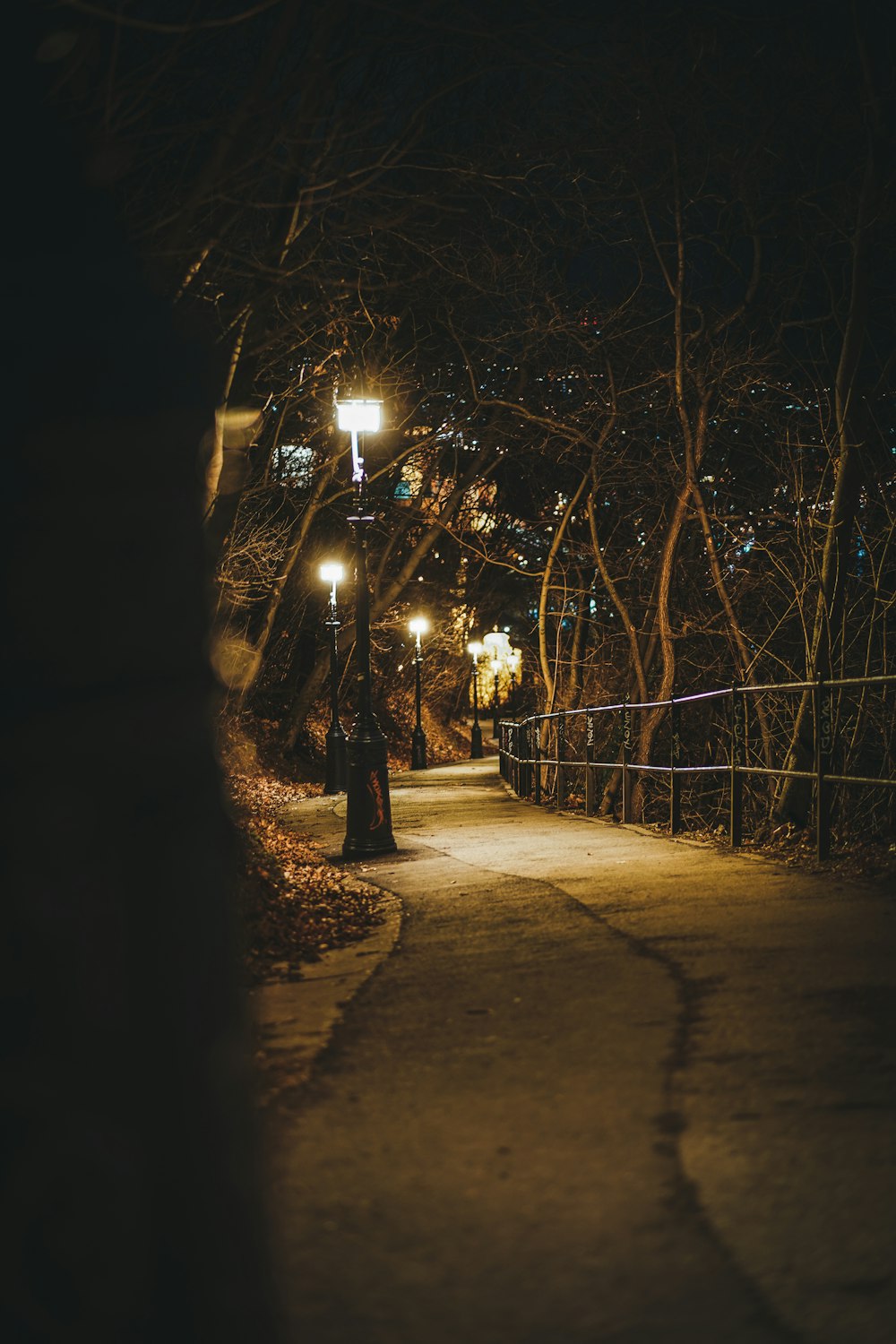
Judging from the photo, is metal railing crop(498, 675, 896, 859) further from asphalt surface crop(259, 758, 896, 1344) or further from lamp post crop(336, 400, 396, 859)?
lamp post crop(336, 400, 396, 859)

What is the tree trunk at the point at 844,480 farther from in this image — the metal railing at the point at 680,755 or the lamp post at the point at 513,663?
the lamp post at the point at 513,663

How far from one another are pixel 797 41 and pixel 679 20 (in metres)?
3.11

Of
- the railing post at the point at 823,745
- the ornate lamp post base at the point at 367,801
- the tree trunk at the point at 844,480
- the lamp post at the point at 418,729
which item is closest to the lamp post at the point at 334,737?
the lamp post at the point at 418,729

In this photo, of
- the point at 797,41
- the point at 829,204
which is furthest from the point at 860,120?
the point at 829,204

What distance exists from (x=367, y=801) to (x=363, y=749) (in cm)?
55

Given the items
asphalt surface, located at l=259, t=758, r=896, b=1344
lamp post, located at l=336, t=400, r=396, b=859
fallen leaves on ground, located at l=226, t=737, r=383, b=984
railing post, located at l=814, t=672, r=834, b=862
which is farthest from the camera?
lamp post, located at l=336, t=400, r=396, b=859

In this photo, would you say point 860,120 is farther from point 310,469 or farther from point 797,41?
point 310,469

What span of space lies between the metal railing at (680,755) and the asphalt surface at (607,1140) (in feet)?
6.11

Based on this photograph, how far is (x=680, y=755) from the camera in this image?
46.6 feet

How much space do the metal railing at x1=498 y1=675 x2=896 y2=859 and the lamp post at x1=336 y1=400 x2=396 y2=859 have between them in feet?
9.34

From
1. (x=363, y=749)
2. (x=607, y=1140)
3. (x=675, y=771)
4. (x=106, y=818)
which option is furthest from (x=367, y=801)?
(x=106, y=818)

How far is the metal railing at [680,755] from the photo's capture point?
998 cm

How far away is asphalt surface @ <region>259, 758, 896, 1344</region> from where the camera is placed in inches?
126

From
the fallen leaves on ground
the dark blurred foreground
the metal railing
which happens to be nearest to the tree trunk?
the metal railing
